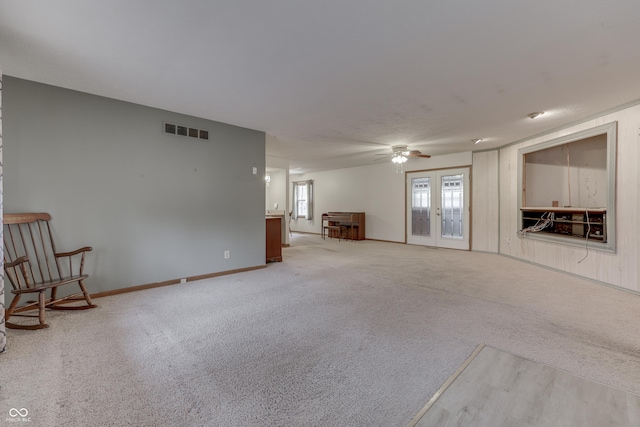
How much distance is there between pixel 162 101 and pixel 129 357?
293cm

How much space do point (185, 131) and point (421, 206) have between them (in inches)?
237

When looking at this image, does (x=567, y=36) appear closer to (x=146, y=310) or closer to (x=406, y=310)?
(x=406, y=310)

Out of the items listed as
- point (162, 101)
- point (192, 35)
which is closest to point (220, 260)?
point (162, 101)

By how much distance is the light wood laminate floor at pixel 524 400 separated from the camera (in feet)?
4.84

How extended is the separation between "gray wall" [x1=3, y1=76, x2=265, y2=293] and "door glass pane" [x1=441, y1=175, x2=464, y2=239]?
16.2 feet

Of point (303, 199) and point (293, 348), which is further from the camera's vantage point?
point (303, 199)

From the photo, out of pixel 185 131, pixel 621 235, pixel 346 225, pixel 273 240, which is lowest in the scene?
pixel 273 240

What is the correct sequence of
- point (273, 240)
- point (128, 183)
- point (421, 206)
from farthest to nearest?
point (421, 206)
point (273, 240)
point (128, 183)

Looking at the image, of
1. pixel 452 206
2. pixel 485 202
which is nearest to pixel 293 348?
pixel 485 202

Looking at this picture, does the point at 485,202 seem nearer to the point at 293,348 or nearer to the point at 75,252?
the point at 293,348

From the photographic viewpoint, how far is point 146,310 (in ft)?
9.82

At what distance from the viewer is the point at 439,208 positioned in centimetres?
732

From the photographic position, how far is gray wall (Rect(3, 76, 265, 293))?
302 cm

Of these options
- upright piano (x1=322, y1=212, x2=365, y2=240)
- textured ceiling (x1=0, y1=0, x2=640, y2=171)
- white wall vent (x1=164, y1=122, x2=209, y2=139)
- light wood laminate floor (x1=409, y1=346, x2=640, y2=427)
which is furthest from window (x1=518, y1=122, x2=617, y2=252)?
white wall vent (x1=164, y1=122, x2=209, y2=139)
